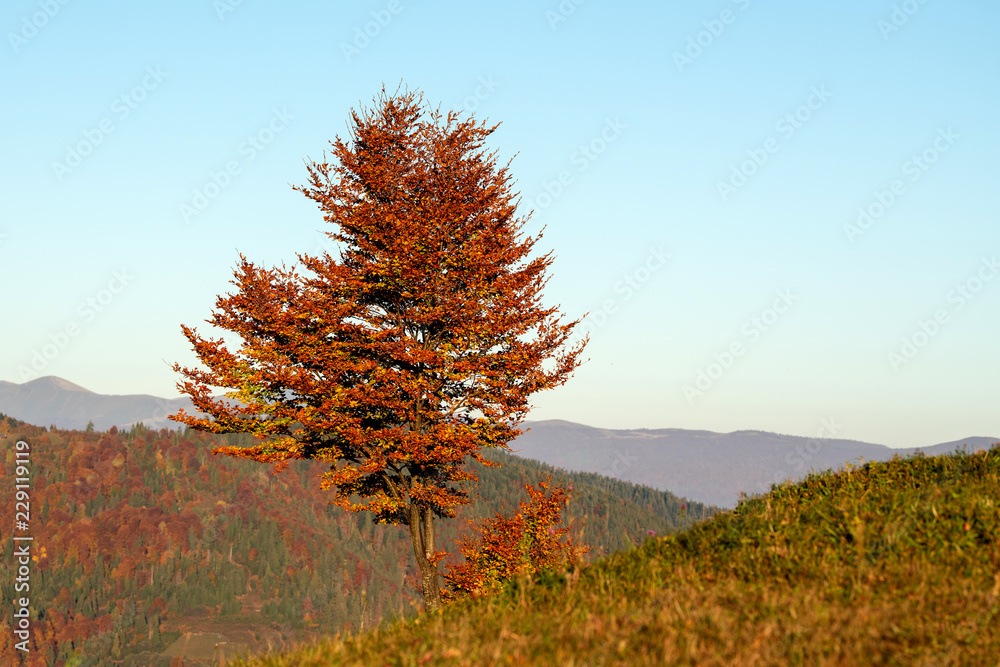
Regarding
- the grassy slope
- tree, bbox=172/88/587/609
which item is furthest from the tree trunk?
the grassy slope

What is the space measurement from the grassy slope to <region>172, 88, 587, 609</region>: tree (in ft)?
34.6

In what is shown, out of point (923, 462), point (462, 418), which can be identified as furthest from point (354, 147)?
point (923, 462)

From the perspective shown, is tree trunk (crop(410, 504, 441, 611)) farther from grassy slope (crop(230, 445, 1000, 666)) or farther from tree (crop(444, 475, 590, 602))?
grassy slope (crop(230, 445, 1000, 666))

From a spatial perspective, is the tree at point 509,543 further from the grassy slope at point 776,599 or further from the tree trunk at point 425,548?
the grassy slope at point 776,599

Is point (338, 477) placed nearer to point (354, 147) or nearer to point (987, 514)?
point (354, 147)

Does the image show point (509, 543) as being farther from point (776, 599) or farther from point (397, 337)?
point (776, 599)

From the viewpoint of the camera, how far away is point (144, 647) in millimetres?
170500

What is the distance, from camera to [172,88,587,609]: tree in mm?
18641

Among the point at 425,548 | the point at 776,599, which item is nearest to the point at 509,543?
the point at 425,548

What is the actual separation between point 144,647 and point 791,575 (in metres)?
198

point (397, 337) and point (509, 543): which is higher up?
point (397, 337)

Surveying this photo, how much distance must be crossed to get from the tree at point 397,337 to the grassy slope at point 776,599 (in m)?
10.5

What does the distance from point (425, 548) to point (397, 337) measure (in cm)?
615

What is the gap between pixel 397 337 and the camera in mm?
19438
